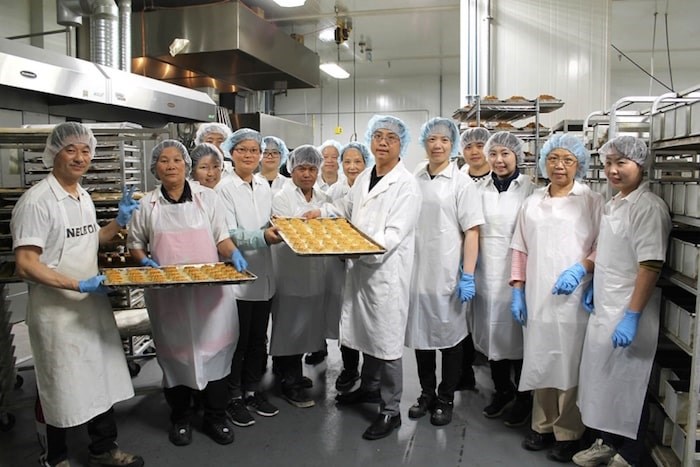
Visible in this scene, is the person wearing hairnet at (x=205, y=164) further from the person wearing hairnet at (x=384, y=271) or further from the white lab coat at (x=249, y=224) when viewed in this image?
the person wearing hairnet at (x=384, y=271)

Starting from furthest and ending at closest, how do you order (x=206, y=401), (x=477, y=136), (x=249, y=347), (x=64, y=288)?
(x=477, y=136)
(x=249, y=347)
(x=206, y=401)
(x=64, y=288)

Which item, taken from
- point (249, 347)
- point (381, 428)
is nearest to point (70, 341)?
point (249, 347)

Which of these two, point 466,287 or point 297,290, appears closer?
point 466,287

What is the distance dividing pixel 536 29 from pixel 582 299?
3.84 meters

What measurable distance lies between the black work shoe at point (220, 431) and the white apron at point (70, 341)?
1.75ft

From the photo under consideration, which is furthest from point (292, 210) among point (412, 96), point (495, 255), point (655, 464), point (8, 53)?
point (412, 96)

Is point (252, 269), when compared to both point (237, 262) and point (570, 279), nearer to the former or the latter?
point (237, 262)

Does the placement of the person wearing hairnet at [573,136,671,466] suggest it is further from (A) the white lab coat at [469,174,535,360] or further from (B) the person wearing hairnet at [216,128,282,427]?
(B) the person wearing hairnet at [216,128,282,427]

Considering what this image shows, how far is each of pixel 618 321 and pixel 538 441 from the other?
0.74 metres

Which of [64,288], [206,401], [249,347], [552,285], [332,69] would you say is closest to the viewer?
[64,288]

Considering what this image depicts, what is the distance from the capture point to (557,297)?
7.49 ft

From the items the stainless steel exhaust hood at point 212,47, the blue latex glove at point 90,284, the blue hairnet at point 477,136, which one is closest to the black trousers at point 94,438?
the blue latex glove at point 90,284

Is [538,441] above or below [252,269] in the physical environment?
Result: below

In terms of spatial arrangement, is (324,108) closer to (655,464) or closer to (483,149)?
(483,149)
